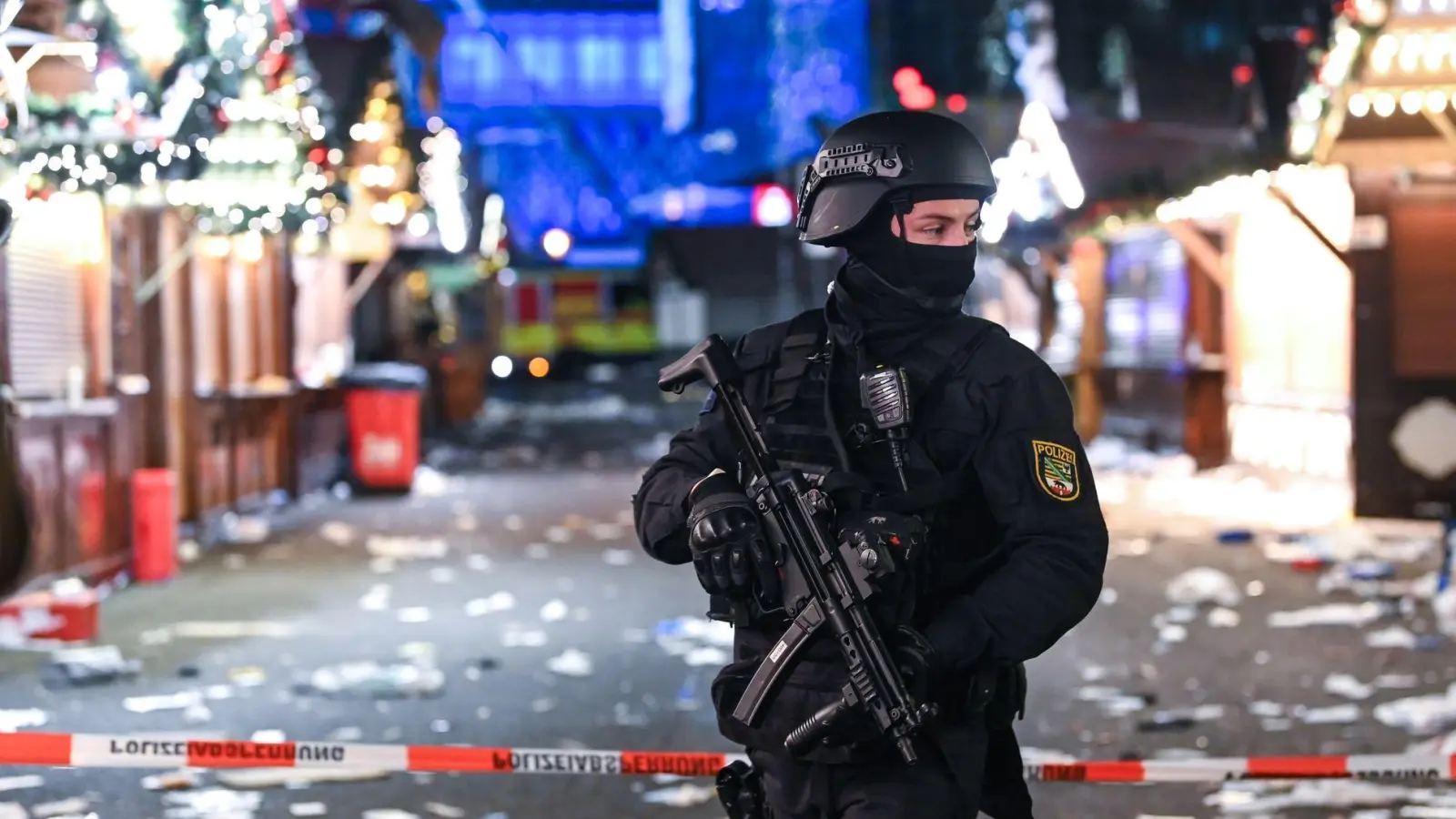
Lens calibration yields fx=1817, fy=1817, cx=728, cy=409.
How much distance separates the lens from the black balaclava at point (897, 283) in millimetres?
3471

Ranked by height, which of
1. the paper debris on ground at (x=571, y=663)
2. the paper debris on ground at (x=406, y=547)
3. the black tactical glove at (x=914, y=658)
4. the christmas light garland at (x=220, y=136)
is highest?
the christmas light garland at (x=220, y=136)

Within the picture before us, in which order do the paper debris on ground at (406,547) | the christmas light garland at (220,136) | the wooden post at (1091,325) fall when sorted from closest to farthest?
the christmas light garland at (220,136), the paper debris on ground at (406,547), the wooden post at (1091,325)

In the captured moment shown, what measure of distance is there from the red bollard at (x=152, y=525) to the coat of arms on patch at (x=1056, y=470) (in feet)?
35.7

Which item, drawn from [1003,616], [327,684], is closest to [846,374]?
[1003,616]

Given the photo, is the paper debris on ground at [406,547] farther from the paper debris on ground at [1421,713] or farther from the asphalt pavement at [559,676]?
the paper debris on ground at [1421,713]

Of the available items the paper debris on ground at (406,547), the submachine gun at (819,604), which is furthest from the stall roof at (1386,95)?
the submachine gun at (819,604)

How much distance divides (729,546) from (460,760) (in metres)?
2.50

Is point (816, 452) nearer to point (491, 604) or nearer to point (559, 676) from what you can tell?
point (559, 676)

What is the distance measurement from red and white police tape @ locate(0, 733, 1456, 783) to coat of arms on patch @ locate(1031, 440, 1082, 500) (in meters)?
2.18

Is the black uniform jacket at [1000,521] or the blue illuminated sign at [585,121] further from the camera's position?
the blue illuminated sign at [585,121]

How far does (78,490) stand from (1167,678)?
25.3 feet

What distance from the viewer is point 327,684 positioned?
891cm

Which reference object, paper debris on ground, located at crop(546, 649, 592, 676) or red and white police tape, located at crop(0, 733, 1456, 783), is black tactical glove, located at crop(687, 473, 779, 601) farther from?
paper debris on ground, located at crop(546, 649, 592, 676)

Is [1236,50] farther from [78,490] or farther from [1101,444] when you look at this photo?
[78,490]
